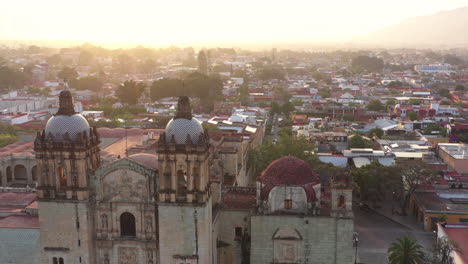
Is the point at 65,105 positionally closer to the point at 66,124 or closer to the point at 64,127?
the point at 66,124

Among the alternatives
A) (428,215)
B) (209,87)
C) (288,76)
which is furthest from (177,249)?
(288,76)

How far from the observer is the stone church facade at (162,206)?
2289 centimetres

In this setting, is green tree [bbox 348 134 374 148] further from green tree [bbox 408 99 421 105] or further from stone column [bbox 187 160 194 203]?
green tree [bbox 408 99 421 105]

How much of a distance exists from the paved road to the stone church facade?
919cm

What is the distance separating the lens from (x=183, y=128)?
75.6ft

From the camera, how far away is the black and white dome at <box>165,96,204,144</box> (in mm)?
22844

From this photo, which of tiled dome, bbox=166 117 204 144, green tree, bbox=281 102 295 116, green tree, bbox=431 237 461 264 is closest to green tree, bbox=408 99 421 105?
green tree, bbox=281 102 295 116

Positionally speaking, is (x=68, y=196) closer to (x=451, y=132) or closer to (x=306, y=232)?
(x=306, y=232)

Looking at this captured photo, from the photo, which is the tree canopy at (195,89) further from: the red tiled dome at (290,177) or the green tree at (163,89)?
the red tiled dome at (290,177)

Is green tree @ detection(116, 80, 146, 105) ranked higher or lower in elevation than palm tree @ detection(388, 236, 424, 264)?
higher

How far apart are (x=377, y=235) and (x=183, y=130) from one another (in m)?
19.3

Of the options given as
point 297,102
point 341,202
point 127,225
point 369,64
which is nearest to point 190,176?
point 127,225

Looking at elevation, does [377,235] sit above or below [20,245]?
below

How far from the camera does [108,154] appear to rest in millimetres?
35406
